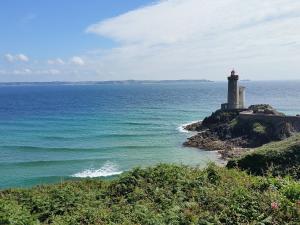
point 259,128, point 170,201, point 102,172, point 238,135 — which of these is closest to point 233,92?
point 238,135

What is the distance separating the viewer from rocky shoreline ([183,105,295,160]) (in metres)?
45.2

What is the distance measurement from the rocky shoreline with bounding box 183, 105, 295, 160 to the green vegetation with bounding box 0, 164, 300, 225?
27.0m

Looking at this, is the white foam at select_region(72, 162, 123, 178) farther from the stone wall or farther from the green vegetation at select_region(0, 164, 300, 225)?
the stone wall

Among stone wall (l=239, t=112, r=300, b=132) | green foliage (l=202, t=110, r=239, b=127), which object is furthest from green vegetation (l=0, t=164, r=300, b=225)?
green foliage (l=202, t=110, r=239, b=127)

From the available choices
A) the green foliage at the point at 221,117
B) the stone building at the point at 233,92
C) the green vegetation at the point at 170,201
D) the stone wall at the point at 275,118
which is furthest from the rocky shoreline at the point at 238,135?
the green vegetation at the point at 170,201

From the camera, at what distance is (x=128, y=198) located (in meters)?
13.0

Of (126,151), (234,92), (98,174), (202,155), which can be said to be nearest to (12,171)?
(98,174)

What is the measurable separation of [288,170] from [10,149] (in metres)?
34.5

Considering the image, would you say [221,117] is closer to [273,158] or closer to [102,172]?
[102,172]

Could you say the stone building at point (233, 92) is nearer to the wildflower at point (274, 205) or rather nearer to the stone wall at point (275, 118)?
the stone wall at point (275, 118)

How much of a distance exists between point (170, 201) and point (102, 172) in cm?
2401

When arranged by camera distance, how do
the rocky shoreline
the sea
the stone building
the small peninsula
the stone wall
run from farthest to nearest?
1. the stone building
2. the stone wall
3. the small peninsula
4. the rocky shoreline
5. the sea

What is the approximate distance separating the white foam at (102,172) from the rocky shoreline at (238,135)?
11295mm

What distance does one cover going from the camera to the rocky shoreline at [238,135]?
45156 mm
